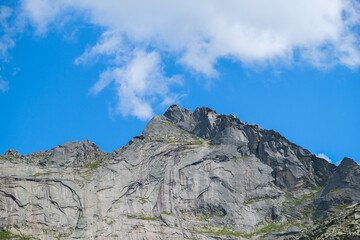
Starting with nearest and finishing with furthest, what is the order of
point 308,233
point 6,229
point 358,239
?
point 358,239
point 308,233
point 6,229

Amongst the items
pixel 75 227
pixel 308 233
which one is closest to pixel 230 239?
pixel 75 227

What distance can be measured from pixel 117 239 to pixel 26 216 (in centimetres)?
3503

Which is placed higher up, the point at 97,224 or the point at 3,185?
the point at 3,185

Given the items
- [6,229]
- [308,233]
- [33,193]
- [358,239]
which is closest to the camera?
[358,239]

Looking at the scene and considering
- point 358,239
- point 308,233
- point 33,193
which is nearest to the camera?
point 358,239

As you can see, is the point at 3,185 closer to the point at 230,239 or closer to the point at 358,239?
the point at 230,239

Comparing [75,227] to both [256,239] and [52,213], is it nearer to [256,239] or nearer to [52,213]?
[52,213]

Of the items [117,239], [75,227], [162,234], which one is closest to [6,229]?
[75,227]

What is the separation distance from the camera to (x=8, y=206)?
191750 mm

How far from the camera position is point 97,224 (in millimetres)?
196125

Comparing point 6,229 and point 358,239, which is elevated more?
point 6,229

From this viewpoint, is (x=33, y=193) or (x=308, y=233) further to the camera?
(x=33, y=193)

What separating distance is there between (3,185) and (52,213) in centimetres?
2149

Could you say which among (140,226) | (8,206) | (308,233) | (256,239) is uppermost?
(8,206)
